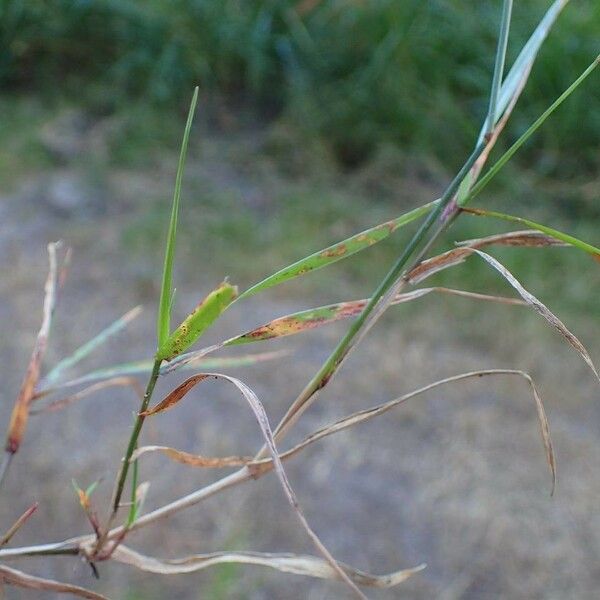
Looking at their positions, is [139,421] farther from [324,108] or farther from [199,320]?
[324,108]

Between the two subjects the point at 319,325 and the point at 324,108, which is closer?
the point at 319,325

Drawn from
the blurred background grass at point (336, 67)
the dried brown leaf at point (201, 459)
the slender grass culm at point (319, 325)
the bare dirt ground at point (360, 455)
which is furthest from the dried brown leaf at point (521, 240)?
the blurred background grass at point (336, 67)

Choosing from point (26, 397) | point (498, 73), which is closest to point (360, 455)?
point (26, 397)

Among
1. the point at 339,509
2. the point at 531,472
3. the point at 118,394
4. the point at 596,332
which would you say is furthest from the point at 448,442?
the point at 118,394

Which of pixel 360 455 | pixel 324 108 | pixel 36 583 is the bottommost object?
Answer: pixel 360 455

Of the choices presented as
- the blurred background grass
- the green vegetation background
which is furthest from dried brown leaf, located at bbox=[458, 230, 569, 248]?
the blurred background grass

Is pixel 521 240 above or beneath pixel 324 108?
above
